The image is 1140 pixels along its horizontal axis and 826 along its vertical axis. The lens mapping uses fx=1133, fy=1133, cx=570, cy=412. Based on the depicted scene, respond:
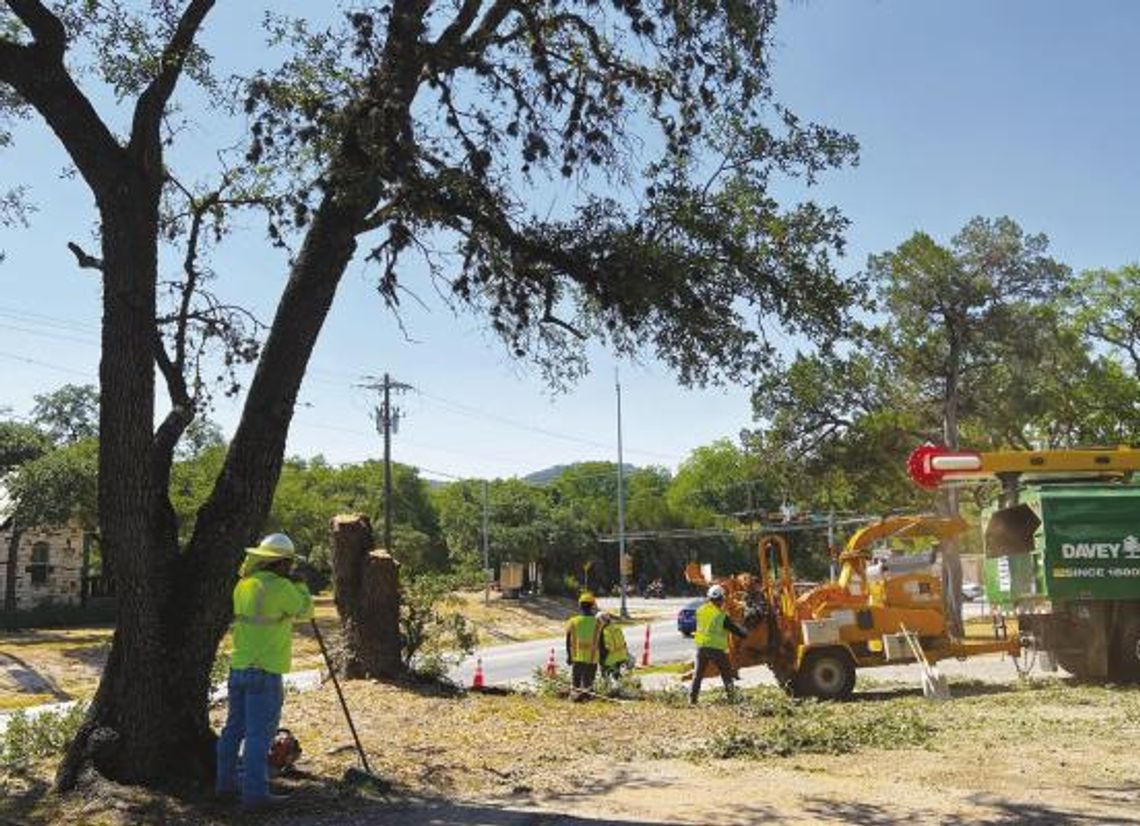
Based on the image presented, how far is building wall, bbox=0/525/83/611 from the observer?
136ft

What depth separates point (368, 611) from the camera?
1313 centimetres

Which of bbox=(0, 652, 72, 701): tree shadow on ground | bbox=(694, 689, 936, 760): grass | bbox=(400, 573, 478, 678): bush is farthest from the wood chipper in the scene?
bbox=(0, 652, 72, 701): tree shadow on ground

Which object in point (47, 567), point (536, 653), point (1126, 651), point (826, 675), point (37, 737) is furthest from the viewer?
point (47, 567)

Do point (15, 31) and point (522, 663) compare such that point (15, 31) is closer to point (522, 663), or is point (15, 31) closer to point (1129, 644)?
point (1129, 644)

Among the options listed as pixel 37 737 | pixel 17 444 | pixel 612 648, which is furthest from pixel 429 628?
pixel 17 444

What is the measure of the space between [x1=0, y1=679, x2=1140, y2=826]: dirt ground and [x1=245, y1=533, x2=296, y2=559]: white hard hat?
5.44 feet

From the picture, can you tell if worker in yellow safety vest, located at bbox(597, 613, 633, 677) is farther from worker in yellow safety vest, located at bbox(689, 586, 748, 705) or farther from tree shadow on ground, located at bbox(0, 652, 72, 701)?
tree shadow on ground, located at bbox(0, 652, 72, 701)

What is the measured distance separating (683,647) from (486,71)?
89.9 feet

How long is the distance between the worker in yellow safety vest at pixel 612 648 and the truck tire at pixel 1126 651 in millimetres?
7130

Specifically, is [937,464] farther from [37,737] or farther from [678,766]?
[37,737]

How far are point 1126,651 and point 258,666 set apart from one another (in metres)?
13.4

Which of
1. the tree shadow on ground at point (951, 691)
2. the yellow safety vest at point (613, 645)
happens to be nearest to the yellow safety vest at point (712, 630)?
the yellow safety vest at point (613, 645)

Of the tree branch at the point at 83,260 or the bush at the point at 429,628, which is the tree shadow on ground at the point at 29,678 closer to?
the bush at the point at 429,628

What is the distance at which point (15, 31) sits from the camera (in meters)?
9.59
